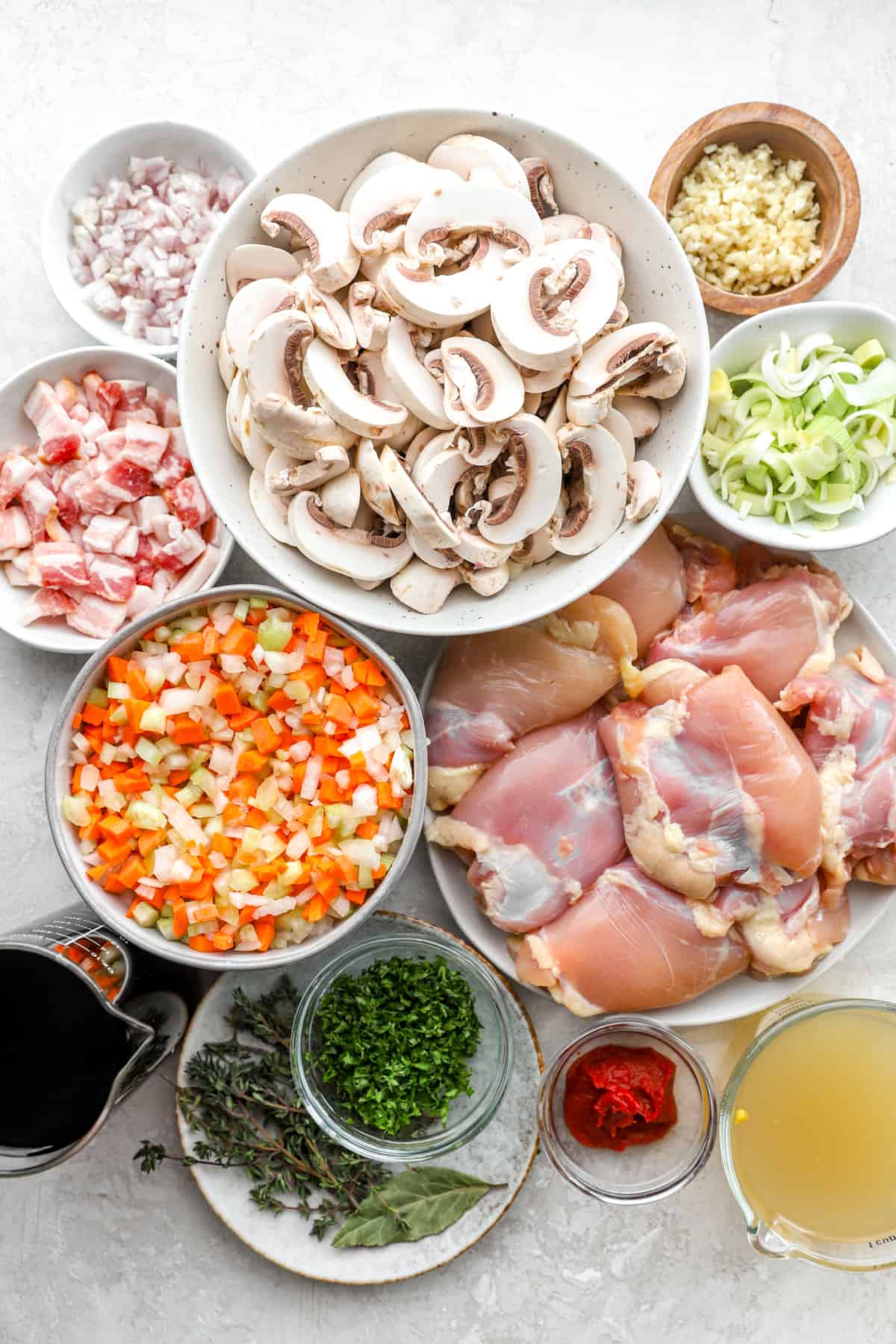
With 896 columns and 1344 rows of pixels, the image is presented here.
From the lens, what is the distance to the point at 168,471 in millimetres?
1953

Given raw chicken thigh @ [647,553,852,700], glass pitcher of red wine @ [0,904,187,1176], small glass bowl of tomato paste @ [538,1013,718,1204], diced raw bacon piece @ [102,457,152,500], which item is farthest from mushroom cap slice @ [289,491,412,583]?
small glass bowl of tomato paste @ [538,1013,718,1204]

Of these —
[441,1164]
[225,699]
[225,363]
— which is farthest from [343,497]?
[441,1164]

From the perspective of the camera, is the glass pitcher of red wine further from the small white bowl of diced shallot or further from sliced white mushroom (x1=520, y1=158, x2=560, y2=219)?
sliced white mushroom (x1=520, y1=158, x2=560, y2=219)

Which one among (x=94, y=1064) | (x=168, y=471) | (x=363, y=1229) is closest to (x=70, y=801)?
(x=94, y=1064)

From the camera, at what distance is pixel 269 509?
1686mm

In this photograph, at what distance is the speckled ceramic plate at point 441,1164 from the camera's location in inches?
79.5

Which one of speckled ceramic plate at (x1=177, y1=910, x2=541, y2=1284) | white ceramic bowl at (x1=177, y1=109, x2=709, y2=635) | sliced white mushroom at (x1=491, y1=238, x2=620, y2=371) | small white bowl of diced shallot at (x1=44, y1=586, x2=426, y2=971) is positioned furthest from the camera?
speckled ceramic plate at (x1=177, y1=910, x2=541, y2=1284)

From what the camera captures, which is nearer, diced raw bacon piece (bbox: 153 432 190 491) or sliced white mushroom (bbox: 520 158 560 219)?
sliced white mushroom (bbox: 520 158 560 219)

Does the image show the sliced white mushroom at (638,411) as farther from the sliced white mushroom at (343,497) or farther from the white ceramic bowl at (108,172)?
the white ceramic bowl at (108,172)

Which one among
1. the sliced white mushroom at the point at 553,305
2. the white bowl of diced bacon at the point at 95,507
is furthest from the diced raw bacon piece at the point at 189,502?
the sliced white mushroom at the point at 553,305

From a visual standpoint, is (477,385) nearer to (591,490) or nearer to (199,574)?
(591,490)

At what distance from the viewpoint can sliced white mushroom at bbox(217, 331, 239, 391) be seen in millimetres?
1653

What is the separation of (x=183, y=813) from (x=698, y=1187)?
4.41ft

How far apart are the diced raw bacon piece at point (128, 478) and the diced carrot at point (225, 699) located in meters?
0.44
